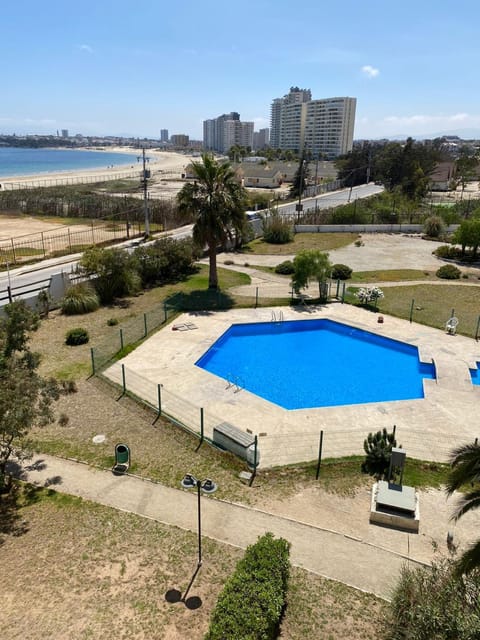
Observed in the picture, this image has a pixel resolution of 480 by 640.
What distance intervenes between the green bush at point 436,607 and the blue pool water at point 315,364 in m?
11.4

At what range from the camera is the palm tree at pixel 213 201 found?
31281 millimetres

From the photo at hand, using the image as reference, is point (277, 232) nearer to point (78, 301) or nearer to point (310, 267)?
point (310, 267)

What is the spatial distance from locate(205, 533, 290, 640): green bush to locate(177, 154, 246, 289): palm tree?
23.9 m

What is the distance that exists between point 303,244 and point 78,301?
93.8ft

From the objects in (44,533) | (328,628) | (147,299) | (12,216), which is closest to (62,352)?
(147,299)

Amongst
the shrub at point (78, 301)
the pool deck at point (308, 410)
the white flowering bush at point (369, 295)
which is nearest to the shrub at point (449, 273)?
the white flowering bush at point (369, 295)

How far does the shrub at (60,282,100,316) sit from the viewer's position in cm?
3023

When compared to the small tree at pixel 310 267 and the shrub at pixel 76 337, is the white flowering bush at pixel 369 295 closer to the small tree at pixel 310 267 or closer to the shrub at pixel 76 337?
the small tree at pixel 310 267

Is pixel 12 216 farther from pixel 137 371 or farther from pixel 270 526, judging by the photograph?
pixel 270 526

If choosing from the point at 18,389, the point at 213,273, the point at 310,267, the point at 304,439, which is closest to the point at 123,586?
the point at 18,389

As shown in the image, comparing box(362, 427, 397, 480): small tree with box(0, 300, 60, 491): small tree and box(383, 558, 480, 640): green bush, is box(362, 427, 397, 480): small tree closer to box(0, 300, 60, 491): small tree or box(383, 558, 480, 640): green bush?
box(383, 558, 480, 640): green bush

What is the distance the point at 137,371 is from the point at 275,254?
92.1 ft

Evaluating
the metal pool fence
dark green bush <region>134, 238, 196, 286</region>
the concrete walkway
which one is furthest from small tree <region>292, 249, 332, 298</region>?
the concrete walkway

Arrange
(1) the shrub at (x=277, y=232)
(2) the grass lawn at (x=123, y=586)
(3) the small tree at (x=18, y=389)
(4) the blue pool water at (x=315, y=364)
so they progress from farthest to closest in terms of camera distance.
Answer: (1) the shrub at (x=277, y=232) → (4) the blue pool water at (x=315, y=364) → (3) the small tree at (x=18, y=389) → (2) the grass lawn at (x=123, y=586)
